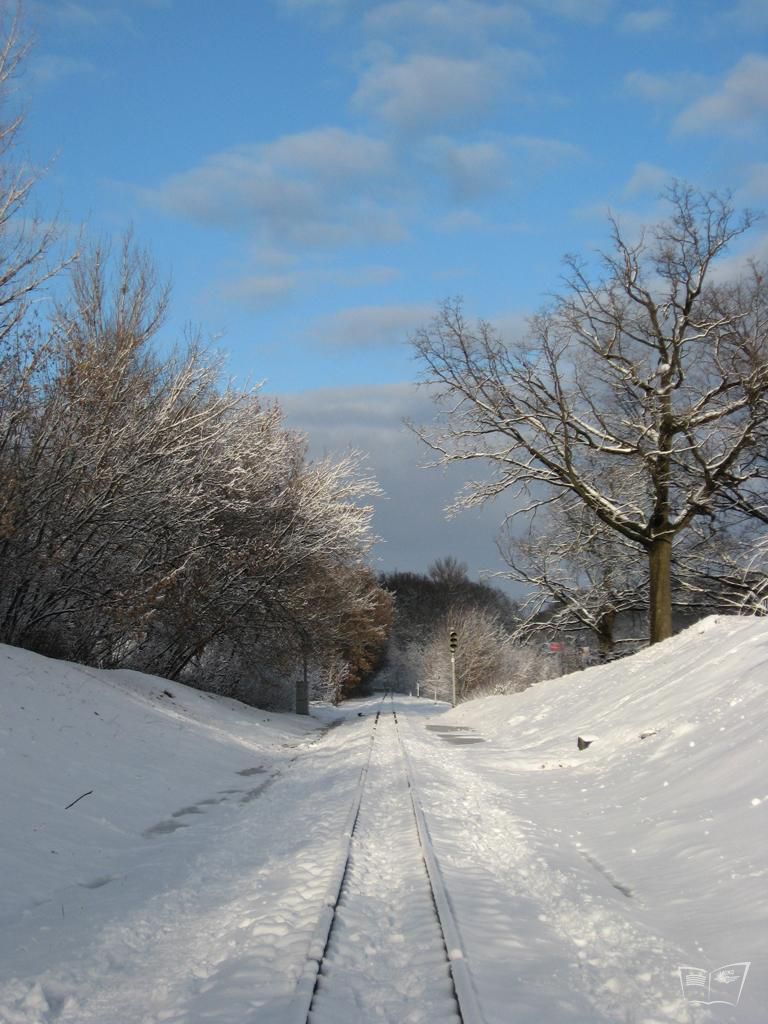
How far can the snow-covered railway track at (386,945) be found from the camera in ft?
13.1

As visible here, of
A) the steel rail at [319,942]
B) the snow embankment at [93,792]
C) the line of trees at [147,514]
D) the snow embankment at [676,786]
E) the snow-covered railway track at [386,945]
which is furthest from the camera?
the line of trees at [147,514]

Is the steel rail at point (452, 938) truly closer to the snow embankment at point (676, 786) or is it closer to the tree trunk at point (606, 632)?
the snow embankment at point (676, 786)

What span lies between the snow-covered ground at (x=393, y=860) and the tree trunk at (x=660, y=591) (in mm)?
2798

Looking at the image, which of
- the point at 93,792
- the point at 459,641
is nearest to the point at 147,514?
the point at 93,792

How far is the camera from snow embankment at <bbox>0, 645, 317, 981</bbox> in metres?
6.07

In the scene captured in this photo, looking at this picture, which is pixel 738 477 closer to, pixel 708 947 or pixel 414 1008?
pixel 708 947

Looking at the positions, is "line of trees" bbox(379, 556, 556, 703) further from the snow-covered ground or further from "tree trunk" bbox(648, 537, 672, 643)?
the snow-covered ground

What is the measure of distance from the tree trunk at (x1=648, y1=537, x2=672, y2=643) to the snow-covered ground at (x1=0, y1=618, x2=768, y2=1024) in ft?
9.18

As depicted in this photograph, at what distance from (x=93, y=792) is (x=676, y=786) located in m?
6.72

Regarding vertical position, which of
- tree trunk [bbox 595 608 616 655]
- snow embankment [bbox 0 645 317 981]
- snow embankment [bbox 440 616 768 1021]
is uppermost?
tree trunk [bbox 595 608 616 655]

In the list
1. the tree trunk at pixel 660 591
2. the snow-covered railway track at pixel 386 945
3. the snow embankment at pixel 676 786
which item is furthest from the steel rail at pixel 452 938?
the tree trunk at pixel 660 591

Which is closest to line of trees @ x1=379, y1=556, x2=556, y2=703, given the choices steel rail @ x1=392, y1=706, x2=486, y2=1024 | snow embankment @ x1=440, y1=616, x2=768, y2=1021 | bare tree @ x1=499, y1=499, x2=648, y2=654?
bare tree @ x1=499, y1=499, x2=648, y2=654

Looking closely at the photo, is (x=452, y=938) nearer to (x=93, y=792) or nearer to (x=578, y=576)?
(x=93, y=792)

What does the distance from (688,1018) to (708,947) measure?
1.03 m
